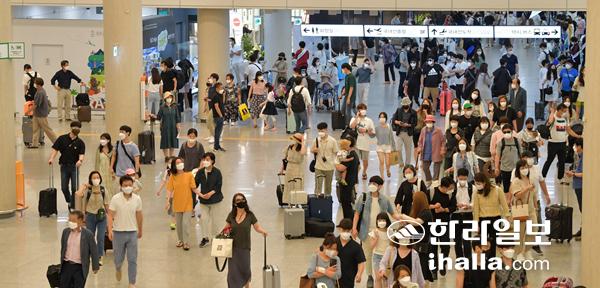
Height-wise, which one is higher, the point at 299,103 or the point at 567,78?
the point at 567,78

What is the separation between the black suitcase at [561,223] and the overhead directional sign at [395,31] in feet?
59.7

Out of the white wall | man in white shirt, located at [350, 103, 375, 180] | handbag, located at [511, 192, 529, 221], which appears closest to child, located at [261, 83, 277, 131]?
the white wall

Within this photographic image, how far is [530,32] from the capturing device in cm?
3750

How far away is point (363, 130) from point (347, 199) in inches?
148

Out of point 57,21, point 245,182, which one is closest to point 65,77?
point 57,21

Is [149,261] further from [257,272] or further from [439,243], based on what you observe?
[439,243]

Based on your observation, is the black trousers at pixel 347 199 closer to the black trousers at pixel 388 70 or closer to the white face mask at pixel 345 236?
the white face mask at pixel 345 236

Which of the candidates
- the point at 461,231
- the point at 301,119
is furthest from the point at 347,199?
the point at 301,119

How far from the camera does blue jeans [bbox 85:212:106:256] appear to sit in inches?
700

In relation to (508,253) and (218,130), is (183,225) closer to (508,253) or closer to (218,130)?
(508,253)

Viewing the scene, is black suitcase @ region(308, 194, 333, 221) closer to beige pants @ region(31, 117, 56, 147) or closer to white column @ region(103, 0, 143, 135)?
white column @ region(103, 0, 143, 135)

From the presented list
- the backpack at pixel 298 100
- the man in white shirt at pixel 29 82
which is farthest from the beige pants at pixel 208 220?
the man in white shirt at pixel 29 82

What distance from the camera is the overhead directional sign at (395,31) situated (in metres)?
37.5

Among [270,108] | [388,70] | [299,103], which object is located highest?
[388,70]
